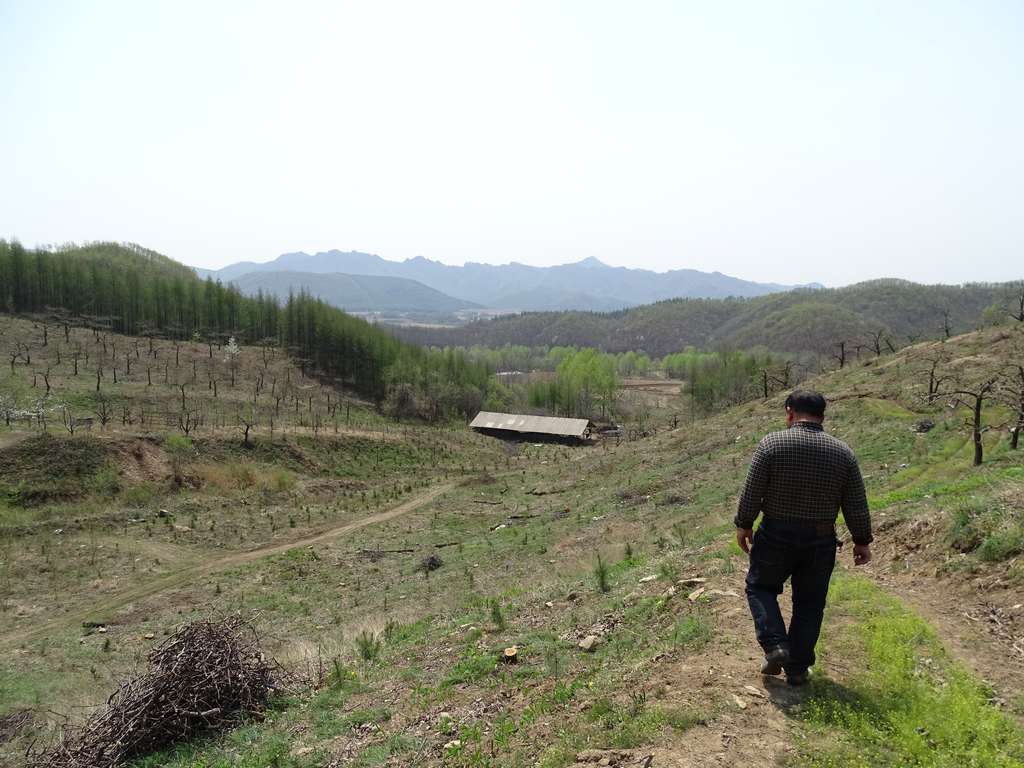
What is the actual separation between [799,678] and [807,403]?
2313 millimetres

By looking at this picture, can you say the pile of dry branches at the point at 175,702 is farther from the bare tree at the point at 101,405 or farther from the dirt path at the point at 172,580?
the bare tree at the point at 101,405

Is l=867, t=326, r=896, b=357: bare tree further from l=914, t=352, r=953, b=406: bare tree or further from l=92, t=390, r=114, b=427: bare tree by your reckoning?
l=92, t=390, r=114, b=427: bare tree

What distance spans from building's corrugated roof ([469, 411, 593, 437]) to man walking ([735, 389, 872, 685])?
5154 cm

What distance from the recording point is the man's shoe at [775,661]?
4.35m

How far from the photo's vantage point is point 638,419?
234 feet

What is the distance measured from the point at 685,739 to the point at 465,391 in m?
65.2

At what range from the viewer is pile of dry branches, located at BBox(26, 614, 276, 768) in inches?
241

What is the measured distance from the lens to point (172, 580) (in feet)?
56.0

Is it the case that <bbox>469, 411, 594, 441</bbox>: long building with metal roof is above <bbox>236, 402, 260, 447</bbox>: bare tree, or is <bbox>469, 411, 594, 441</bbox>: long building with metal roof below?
below

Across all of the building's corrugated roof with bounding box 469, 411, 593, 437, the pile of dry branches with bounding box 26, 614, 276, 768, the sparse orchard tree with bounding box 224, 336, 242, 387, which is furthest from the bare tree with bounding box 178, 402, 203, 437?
the building's corrugated roof with bounding box 469, 411, 593, 437

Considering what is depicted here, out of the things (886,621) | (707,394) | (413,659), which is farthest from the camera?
(707,394)

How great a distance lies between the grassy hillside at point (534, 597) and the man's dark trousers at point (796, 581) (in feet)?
1.29

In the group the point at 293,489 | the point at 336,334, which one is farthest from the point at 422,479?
the point at 336,334

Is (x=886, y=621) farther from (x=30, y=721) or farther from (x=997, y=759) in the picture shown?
(x=30, y=721)
